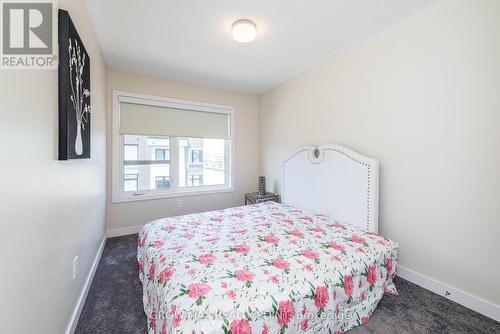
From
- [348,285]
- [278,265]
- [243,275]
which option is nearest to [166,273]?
[243,275]

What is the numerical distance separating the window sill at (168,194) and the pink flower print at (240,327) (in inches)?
107

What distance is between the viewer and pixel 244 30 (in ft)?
6.55

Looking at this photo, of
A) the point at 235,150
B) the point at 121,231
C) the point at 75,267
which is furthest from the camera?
the point at 235,150

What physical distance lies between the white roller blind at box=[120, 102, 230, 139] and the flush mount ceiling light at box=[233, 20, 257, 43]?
1761mm

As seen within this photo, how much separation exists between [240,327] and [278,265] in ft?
1.49

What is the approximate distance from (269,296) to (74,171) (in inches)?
58.6

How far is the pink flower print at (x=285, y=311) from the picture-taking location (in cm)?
110

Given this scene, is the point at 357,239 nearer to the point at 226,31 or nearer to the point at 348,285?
the point at 348,285

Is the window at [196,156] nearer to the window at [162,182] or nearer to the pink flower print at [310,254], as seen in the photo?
the window at [162,182]

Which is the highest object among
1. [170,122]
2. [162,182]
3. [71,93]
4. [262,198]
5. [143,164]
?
[170,122]

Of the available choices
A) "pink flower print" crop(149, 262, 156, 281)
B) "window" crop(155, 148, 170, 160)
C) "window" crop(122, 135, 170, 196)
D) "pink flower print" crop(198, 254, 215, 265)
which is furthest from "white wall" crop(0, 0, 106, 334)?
"window" crop(155, 148, 170, 160)

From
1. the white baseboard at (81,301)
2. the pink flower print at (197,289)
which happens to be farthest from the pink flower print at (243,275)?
the white baseboard at (81,301)

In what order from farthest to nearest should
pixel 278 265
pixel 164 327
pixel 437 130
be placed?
pixel 437 130
pixel 278 265
pixel 164 327
